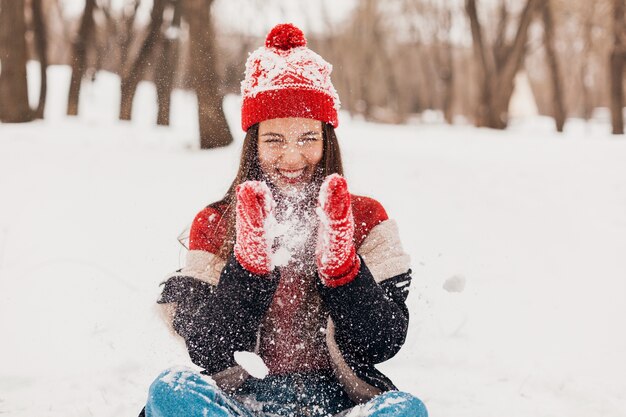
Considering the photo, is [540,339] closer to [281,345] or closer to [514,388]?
[514,388]

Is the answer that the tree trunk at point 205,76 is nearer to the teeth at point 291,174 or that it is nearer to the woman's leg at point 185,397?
the teeth at point 291,174

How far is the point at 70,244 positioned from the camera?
4160 mm

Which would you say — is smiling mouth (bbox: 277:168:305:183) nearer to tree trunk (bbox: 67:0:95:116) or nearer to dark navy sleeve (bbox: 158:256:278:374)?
dark navy sleeve (bbox: 158:256:278:374)

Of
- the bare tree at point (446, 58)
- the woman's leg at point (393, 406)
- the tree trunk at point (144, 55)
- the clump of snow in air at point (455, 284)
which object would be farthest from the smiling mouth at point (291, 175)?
the bare tree at point (446, 58)

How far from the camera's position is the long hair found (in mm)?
1895

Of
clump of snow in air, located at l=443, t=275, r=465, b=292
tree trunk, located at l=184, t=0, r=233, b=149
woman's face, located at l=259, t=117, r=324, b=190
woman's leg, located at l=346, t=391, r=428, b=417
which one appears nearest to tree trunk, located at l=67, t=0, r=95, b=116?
tree trunk, located at l=184, t=0, r=233, b=149

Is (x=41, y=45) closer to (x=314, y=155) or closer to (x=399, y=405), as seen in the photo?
(x=314, y=155)

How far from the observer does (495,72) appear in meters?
12.4

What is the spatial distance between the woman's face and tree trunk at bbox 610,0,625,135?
9.38m

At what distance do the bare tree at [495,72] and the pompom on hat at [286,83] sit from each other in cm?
853

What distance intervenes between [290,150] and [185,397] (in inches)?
28.3

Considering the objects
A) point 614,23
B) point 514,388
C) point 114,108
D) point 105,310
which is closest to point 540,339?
point 514,388

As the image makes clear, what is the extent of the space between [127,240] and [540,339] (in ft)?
8.71

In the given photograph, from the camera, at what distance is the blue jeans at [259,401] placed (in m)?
1.59
